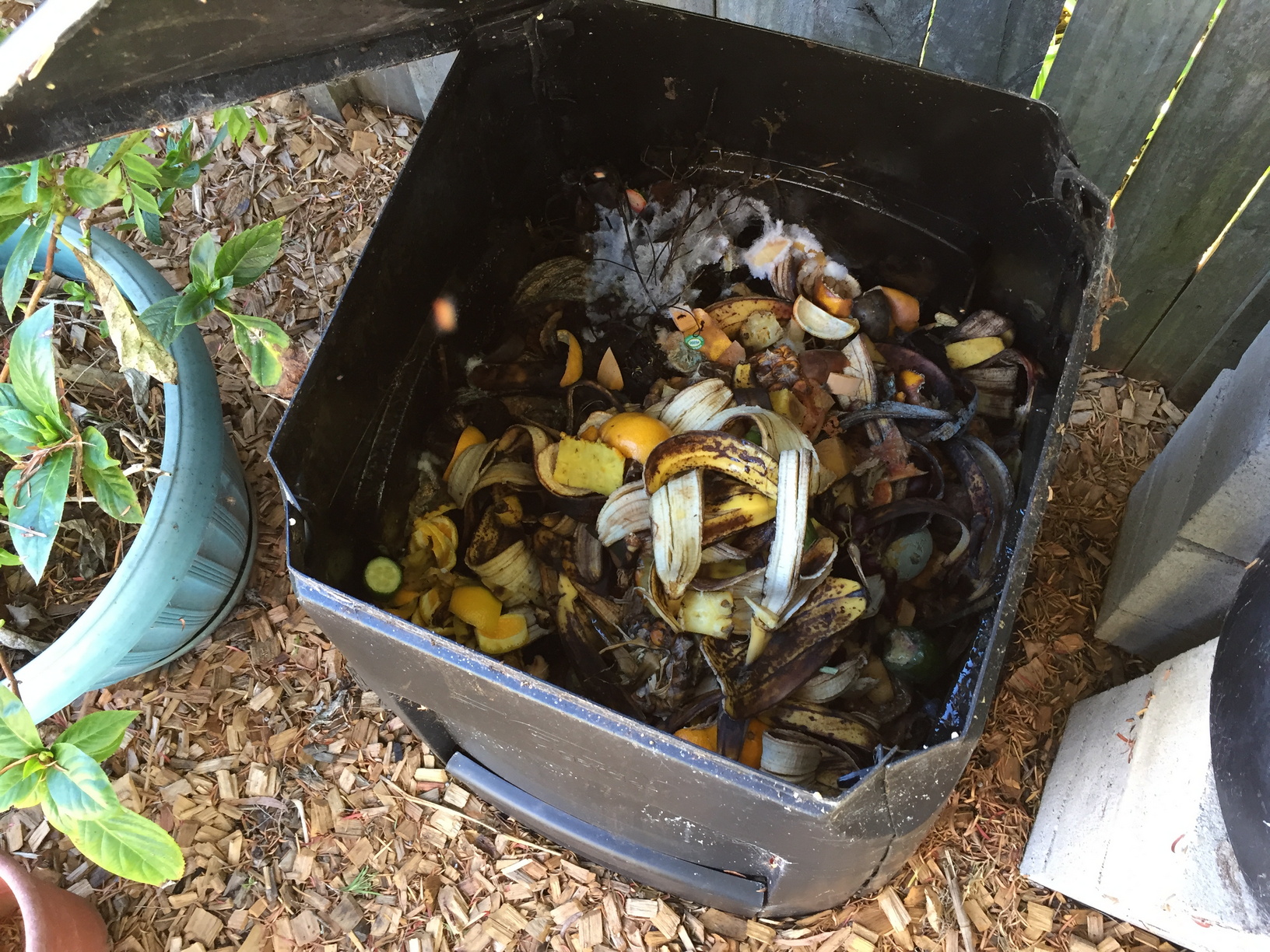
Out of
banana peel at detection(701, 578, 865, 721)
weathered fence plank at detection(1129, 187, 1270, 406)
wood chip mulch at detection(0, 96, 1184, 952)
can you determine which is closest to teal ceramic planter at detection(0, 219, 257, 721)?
wood chip mulch at detection(0, 96, 1184, 952)

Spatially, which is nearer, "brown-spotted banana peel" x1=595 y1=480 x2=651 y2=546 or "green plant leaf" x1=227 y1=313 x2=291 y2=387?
"green plant leaf" x1=227 y1=313 x2=291 y2=387

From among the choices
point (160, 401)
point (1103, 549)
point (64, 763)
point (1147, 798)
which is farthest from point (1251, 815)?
point (160, 401)

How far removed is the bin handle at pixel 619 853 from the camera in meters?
1.02

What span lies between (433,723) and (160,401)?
2.07ft

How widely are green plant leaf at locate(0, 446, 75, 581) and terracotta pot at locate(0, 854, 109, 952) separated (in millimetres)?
618

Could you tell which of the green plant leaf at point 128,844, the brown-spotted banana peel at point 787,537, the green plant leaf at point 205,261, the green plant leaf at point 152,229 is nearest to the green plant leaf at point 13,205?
the green plant leaf at point 205,261

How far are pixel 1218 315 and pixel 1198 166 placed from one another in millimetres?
284

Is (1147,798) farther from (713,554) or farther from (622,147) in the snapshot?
(622,147)

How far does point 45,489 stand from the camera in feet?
2.30

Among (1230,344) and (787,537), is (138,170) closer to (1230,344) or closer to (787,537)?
(787,537)

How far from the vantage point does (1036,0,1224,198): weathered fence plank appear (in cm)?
100

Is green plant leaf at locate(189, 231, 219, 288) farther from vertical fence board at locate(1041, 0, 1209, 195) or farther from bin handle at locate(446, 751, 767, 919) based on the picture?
vertical fence board at locate(1041, 0, 1209, 195)

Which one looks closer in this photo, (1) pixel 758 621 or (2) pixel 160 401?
(1) pixel 758 621

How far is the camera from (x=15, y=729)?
2.17 feet
